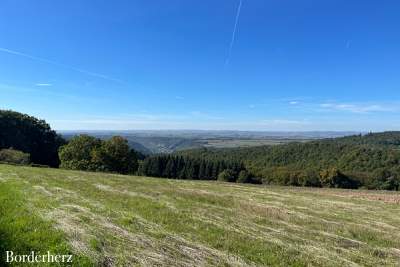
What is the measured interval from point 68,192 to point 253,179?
347 feet

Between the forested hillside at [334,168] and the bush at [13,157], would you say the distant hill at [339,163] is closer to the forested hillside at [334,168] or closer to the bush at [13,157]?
the forested hillside at [334,168]

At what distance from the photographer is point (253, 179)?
413 ft

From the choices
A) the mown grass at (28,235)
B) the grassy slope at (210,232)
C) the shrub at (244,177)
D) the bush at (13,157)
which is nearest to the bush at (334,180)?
the shrub at (244,177)

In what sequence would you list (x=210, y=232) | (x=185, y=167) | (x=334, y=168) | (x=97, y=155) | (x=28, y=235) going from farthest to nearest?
(x=185, y=167) → (x=334, y=168) → (x=97, y=155) → (x=210, y=232) → (x=28, y=235)

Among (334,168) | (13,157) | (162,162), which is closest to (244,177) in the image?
(334,168)

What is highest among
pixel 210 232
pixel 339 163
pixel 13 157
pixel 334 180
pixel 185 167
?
pixel 210 232

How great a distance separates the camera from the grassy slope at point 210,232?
11.8m

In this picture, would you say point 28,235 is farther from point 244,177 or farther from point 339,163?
point 339,163

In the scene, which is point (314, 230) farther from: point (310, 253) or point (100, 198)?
point (100, 198)

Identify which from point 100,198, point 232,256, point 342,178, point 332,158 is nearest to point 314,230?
point 232,256

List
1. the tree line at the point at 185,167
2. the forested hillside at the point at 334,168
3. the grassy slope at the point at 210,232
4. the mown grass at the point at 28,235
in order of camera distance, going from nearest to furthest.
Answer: the mown grass at the point at 28,235, the grassy slope at the point at 210,232, the forested hillside at the point at 334,168, the tree line at the point at 185,167

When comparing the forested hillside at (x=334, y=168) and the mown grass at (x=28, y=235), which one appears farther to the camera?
the forested hillside at (x=334, y=168)

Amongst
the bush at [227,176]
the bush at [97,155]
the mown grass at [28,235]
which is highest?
the mown grass at [28,235]

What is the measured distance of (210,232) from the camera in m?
15.3
